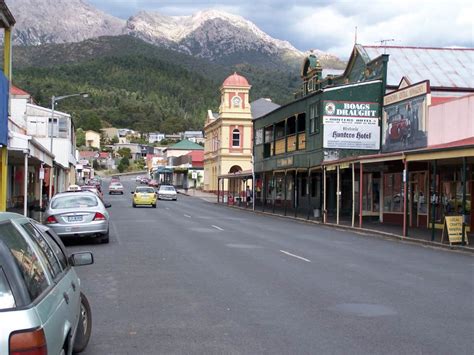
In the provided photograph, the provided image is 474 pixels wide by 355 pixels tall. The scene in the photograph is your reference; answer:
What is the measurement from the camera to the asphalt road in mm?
7398

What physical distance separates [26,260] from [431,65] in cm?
3390

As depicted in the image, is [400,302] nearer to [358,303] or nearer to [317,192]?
[358,303]

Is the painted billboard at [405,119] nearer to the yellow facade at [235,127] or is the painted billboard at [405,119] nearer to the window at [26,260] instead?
the window at [26,260]

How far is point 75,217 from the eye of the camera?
59.2 feet

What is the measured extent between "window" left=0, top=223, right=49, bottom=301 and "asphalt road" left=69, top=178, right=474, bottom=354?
2.58 meters

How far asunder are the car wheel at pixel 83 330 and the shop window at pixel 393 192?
81.1 ft

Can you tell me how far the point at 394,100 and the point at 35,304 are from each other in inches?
1174

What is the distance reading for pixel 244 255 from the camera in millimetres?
16234

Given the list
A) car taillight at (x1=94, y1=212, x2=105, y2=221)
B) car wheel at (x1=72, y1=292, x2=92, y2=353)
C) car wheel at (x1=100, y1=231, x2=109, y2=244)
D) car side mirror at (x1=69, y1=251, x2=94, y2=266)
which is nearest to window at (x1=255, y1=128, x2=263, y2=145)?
car wheel at (x1=100, y1=231, x2=109, y2=244)

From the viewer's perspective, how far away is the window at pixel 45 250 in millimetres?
5178

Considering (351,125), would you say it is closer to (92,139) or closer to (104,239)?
(104,239)

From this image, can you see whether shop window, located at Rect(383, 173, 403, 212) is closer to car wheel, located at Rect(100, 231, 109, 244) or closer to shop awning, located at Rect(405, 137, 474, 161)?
shop awning, located at Rect(405, 137, 474, 161)

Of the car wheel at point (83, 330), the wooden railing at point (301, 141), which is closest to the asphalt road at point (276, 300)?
the car wheel at point (83, 330)

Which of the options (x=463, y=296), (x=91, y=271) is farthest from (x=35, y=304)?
(x=91, y=271)
